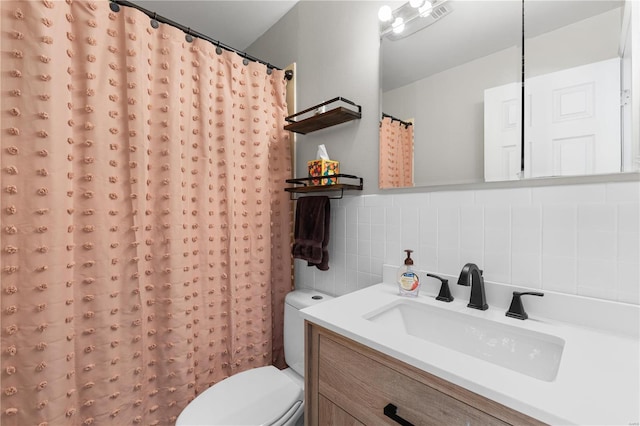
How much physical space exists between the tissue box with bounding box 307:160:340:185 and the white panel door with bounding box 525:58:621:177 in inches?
31.3

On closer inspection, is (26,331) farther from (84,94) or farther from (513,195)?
(513,195)

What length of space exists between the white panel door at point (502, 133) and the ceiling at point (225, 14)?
136 cm

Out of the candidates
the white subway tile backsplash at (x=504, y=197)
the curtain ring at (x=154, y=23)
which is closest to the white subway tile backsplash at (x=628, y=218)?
the white subway tile backsplash at (x=504, y=197)

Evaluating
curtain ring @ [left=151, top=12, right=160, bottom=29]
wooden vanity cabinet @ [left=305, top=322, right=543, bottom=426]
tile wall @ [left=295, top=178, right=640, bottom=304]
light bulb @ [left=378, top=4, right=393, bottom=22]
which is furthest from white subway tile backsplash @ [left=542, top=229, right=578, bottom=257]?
curtain ring @ [left=151, top=12, right=160, bottom=29]

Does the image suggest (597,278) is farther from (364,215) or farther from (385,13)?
(385,13)

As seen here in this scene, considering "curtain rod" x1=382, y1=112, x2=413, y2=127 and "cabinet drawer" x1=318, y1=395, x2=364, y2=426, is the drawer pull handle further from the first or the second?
"curtain rod" x1=382, y1=112, x2=413, y2=127

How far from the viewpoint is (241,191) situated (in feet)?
5.01

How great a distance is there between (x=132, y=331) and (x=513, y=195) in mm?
1539

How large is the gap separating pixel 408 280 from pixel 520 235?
39 centimetres

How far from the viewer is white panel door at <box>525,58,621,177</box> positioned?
2.49ft

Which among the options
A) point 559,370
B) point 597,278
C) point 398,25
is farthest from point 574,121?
point 398,25

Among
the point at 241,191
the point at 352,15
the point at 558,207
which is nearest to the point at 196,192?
the point at 241,191

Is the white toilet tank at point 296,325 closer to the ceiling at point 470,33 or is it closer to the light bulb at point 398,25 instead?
the ceiling at point 470,33

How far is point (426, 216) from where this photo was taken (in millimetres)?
1125
